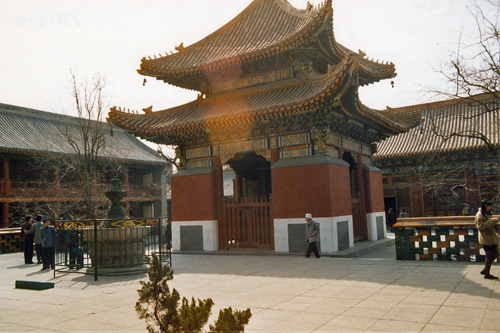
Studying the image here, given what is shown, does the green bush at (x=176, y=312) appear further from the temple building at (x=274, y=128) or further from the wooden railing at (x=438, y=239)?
the temple building at (x=274, y=128)

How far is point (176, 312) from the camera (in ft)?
11.8

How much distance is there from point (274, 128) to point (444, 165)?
16.2 meters

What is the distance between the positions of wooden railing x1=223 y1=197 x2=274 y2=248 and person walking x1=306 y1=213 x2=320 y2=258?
2149 mm

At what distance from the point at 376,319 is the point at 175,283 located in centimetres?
477

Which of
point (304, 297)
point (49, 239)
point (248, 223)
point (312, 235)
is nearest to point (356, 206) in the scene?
point (248, 223)

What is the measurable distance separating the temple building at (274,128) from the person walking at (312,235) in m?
0.86

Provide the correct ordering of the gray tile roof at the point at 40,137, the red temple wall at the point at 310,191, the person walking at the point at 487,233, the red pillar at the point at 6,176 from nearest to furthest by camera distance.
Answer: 1. the person walking at the point at 487,233
2. the red temple wall at the point at 310,191
3. the red pillar at the point at 6,176
4. the gray tile roof at the point at 40,137

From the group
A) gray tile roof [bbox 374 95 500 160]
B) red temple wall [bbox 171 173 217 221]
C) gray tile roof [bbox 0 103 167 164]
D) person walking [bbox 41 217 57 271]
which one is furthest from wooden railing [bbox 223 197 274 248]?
gray tile roof [bbox 374 95 500 160]

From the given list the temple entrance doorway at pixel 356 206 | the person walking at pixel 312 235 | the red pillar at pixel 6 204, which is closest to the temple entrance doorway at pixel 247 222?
the person walking at pixel 312 235

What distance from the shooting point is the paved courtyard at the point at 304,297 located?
17.9ft

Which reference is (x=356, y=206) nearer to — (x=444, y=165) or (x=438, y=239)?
(x=438, y=239)

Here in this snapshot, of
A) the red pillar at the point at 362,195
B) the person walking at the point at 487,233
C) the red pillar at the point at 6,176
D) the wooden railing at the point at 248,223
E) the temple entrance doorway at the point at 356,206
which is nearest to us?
the person walking at the point at 487,233

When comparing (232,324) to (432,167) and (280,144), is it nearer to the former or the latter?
(280,144)

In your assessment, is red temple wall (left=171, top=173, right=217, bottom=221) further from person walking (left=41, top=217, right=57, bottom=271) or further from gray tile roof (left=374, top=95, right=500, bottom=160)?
gray tile roof (left=374, top=95, right=500, bottom=160)
